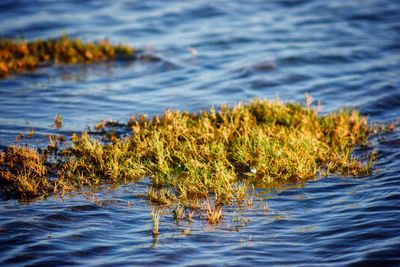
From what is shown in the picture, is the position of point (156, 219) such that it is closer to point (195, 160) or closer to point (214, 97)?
point (195, 160)

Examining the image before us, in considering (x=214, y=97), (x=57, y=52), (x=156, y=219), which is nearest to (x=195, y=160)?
(x=156, y=219)

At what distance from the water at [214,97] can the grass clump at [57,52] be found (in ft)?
1.53

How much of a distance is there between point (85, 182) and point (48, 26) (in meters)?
10.7

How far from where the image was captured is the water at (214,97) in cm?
623

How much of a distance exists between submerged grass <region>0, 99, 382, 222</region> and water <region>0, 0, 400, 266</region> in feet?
0.81

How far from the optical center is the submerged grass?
24.2 feet

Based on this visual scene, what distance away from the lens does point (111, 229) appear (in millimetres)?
6617

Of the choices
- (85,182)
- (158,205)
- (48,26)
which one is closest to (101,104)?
(85,182)

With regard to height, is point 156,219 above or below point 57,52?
below

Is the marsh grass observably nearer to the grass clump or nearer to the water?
the water

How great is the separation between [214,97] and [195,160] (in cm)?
415

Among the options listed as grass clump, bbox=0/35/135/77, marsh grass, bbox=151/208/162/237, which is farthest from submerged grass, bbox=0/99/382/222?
grass clump, bbox=0/35/135/77

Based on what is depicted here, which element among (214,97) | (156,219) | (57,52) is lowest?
(156,219)

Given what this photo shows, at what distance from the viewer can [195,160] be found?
315 inches
